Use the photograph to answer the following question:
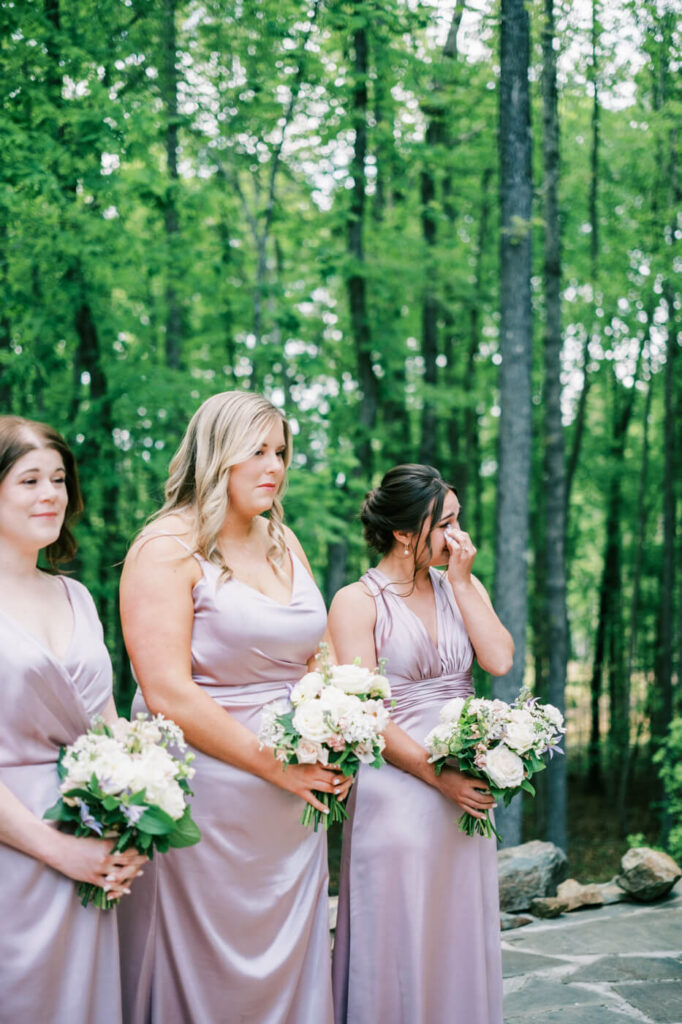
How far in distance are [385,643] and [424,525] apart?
0.42m

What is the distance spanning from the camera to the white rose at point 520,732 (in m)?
2.79

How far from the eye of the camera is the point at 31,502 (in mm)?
2381

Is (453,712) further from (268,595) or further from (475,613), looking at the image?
(268,595)

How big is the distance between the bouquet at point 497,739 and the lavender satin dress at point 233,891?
50cm

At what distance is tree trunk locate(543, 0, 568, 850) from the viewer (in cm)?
940

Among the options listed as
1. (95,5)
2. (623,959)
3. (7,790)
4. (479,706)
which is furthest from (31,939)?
(95,5)

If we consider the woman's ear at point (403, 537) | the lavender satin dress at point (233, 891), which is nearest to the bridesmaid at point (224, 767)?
the lavender satin dress at point (233, 891)

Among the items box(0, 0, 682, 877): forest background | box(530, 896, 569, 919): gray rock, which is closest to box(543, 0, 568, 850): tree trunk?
box(0, 0, 682, 877): forest background

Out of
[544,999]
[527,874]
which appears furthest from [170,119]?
[544,999]

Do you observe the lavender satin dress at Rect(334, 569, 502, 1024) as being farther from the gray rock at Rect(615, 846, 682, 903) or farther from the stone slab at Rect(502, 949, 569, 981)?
the gray rock at Rect(615, 846, 682, 903)

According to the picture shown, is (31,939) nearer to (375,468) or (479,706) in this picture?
(479,706)

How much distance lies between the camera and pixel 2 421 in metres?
2.41

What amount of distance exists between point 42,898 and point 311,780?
29.1 inches

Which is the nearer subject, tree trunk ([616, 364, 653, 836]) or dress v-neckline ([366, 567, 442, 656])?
dress v-neckline ([366, 567, 442, 656])
